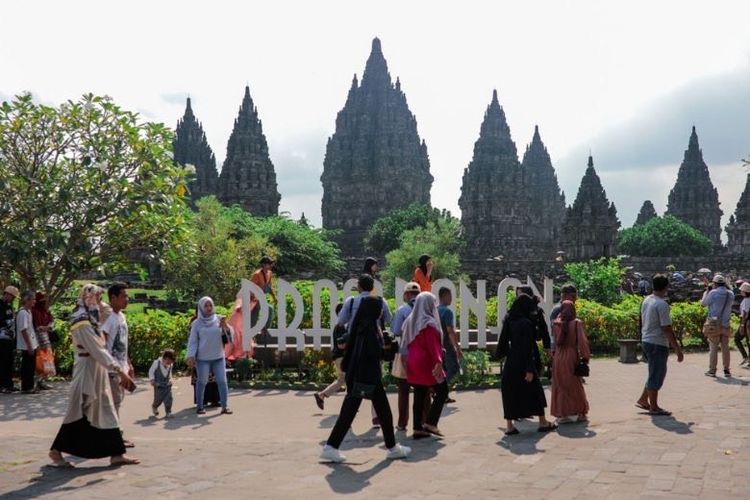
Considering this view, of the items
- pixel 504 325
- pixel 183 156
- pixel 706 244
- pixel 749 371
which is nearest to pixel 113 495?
pixel 504 325

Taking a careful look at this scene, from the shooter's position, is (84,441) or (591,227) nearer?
(84,441)

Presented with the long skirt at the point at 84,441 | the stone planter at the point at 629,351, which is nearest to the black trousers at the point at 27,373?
the long skirt at the point at 84,441

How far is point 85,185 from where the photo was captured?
46.0ft

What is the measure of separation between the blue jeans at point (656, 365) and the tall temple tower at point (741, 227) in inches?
2902

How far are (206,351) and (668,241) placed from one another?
77935 millimetres

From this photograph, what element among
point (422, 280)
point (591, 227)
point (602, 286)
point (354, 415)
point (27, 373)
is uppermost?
point (591, 227)

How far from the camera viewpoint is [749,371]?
13.5 metres

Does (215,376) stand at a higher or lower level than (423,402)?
higher

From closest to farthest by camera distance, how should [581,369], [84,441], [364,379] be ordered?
1. [84,441]
2. [364,379]
3. [581,369]

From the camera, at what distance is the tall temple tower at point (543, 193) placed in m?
96.4

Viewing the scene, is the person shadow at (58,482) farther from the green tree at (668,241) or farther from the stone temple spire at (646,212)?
the stone temple spire at (646,212)

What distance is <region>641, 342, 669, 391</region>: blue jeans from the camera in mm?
9469

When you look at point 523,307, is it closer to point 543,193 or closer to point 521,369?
point 521,369

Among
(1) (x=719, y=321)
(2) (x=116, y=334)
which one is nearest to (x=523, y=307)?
(2) (x=116, y=334)
